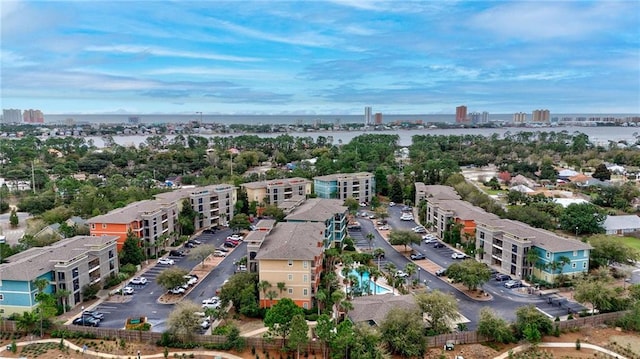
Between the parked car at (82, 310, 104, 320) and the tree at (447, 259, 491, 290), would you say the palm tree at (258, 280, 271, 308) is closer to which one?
the parked car at (82, 310, 104, 320)

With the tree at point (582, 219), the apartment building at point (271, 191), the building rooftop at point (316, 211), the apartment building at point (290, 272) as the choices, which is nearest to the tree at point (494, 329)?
the apartment building at point (290, 272)

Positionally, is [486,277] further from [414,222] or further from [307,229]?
[414,222]

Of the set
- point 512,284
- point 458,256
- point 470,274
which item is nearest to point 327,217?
point 458,256

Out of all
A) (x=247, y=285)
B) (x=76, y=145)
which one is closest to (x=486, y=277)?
(x=247, y=285)

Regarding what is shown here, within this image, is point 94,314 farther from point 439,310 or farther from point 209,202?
point 209,202

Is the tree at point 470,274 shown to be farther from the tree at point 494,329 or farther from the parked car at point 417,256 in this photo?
the parked car at point 417,256

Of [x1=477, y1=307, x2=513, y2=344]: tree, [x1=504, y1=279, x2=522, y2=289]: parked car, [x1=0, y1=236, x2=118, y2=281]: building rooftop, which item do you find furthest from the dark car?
[x1=504, y1=279, x2=522, y2=289]: parked car
